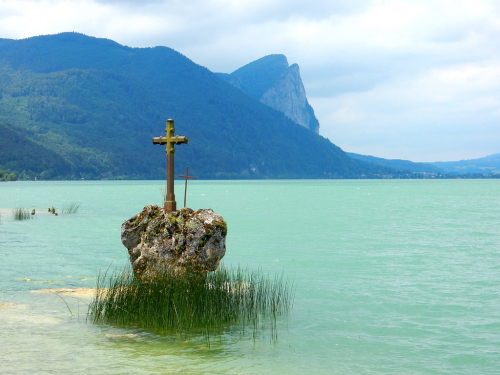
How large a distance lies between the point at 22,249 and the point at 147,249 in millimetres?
12548

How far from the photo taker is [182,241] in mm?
11320

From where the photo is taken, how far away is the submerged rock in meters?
11.3

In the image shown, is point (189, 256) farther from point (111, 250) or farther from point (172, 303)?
point (111, 250)

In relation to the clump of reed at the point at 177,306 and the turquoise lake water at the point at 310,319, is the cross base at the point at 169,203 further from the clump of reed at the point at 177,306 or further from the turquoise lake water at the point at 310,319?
the turquoise lake water at the point at 310,319

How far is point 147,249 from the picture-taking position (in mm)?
11500

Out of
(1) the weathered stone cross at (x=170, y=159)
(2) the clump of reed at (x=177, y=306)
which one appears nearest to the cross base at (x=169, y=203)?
(1) the weathered stone cross at (x=170, y=159)

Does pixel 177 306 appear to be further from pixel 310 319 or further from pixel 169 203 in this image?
pixel 310 319

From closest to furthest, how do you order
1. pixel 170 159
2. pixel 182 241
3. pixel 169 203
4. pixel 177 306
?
pixel 177 306, pixel 182 241, pixel 169 203, pixel 170 159

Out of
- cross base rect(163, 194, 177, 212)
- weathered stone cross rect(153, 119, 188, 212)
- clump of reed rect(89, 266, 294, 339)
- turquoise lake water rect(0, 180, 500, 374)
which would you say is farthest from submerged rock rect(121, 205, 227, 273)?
turquoise lake water rect(0, 180, 500, 374)

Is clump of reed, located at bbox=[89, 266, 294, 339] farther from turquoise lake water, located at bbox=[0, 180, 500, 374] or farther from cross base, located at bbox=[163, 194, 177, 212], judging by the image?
cross base, located at bbox=[163, 194, 177, 212]

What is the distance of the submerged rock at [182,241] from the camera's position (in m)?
11.3

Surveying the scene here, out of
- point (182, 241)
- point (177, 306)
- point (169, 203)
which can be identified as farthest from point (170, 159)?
point (177, 306)

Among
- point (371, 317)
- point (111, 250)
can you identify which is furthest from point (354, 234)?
point (371, 317)

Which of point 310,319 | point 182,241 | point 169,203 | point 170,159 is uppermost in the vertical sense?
point 170,159
